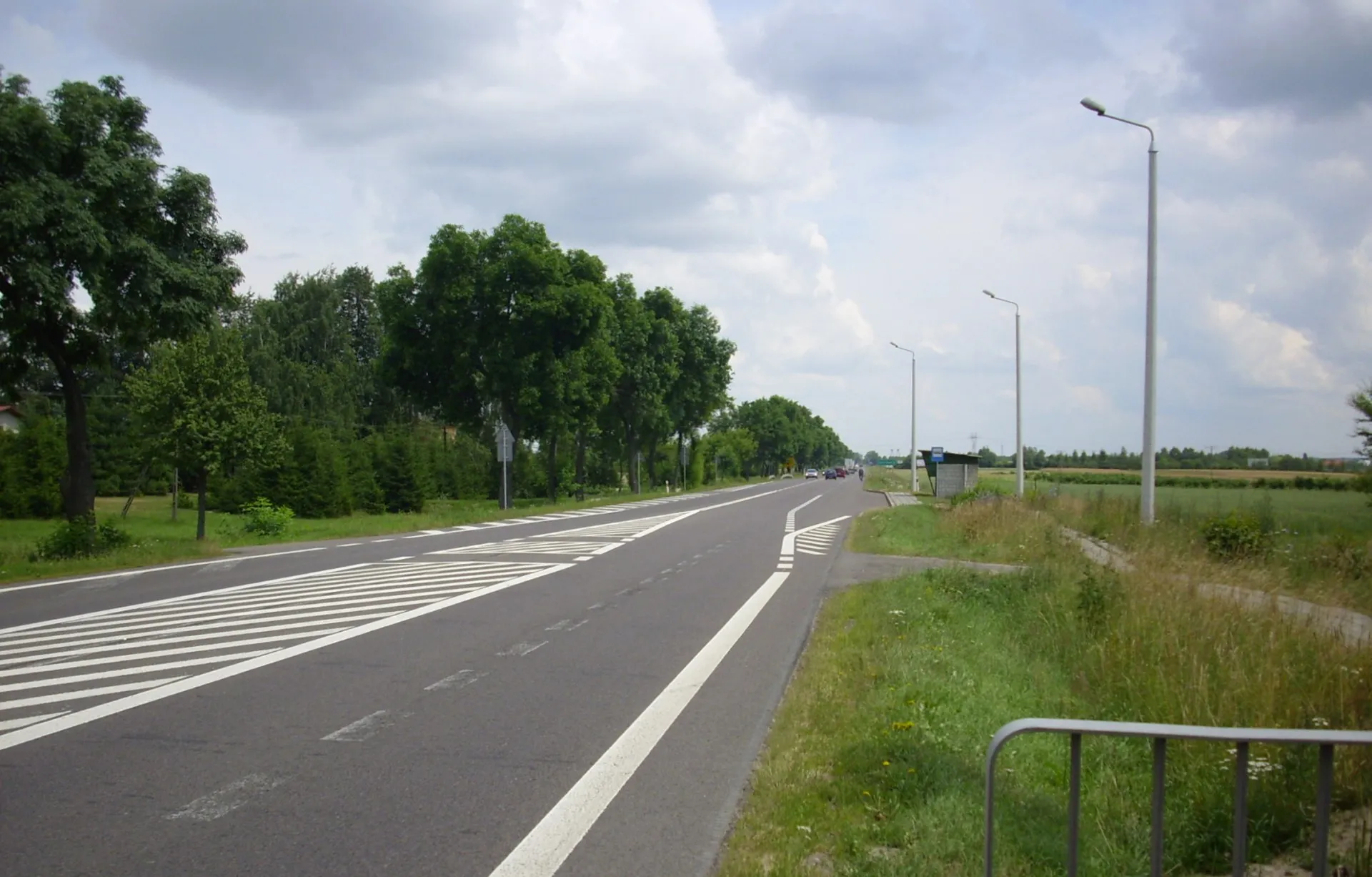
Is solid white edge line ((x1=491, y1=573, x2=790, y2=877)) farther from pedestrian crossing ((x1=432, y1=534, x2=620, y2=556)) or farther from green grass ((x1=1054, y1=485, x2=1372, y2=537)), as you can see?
green grass ((x1=1054, y1=485, x2=1372, y2=537))

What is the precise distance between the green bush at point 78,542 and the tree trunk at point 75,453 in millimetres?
820

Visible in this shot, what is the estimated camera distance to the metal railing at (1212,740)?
3.20 m

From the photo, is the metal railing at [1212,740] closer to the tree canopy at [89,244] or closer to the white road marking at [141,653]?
the white road marking at [141,653]

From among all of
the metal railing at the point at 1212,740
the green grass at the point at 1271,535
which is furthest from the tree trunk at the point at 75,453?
the metal railing at the point at 1212,740

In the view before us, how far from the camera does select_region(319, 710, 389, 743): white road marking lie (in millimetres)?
6711

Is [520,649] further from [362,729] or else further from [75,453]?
[75,453]

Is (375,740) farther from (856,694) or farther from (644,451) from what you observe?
(644,451)

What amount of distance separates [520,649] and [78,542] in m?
14.4

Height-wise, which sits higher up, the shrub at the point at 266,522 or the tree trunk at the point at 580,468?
the tree trunk at the point at 580,468

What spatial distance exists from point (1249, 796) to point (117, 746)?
6564 millimetres

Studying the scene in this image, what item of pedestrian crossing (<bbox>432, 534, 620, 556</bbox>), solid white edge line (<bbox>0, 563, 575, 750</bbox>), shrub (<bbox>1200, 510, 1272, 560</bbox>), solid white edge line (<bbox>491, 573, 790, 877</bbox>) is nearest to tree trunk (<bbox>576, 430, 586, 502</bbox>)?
pedestrian crossing (<bbox>432, 534, 620, 556</bbox>)

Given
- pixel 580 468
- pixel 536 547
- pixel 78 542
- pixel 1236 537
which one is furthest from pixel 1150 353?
pixel 580 468

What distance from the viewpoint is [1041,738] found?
6480mm

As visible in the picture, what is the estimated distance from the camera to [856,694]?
7.83 m
